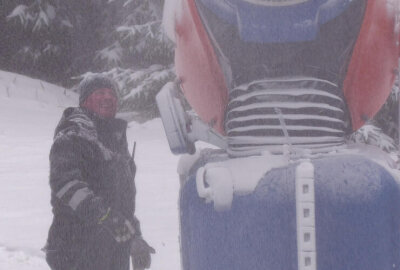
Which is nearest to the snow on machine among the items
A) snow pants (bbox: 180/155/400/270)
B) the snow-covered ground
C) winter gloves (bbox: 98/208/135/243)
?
snow pants (bbox: 180/155/400/270)

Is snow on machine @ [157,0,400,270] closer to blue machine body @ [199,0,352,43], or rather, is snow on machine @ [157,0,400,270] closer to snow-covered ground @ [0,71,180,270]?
blue machine body @ [199,0,352,43]

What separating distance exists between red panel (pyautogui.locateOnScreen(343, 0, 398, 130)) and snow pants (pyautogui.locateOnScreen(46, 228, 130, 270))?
1.25 meters

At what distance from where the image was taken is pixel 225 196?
1.77 meters

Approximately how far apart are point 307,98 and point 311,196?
34 cm

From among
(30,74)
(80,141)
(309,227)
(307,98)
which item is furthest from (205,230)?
(30,74)

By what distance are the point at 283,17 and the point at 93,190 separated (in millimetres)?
1216

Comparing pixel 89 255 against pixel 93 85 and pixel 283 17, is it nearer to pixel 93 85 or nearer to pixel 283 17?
pixel 93 85

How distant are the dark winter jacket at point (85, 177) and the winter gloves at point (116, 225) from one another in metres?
0.03

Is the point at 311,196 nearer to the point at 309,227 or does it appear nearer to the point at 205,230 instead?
the point at 309,227

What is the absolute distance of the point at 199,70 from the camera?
201 centimetres

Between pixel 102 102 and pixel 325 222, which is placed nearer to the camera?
pixel 325 222

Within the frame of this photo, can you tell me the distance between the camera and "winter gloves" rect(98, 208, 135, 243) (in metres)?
2.48

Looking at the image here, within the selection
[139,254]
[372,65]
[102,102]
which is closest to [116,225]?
[139,254]

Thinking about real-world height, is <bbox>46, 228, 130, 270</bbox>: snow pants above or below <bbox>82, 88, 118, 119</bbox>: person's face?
below
